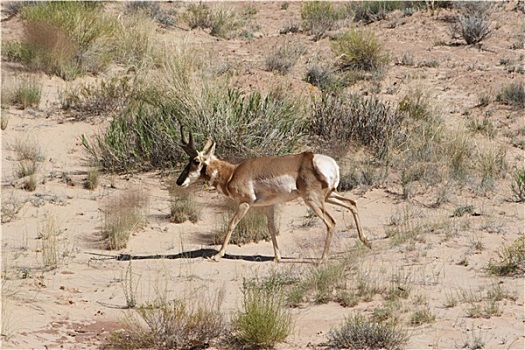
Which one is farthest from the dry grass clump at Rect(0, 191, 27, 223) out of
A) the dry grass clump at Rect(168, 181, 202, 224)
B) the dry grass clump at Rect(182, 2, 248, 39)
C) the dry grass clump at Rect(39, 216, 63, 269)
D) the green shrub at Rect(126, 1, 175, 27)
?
the dry grass clump at Rect(182, 2, 248, 39)

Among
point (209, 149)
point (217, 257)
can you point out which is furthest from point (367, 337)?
point (209, 149)

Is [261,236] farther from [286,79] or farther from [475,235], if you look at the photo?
[286,79]

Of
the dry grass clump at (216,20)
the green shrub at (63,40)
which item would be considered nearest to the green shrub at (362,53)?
the dry grass clump at (216,20)

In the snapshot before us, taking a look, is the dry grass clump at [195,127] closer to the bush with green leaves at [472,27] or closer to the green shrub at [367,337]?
the green shrub at [367,337]

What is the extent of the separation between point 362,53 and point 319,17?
5.38 metres

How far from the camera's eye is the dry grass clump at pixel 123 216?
45.6 feet

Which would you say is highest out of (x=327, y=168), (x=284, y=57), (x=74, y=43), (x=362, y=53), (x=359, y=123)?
(x=327, y=168)

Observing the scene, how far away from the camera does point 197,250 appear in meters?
13.8

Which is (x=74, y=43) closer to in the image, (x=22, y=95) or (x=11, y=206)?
(x=22, y=95)

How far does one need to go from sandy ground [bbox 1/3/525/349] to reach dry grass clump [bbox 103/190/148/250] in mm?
145

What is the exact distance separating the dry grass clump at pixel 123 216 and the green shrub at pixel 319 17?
40.1ft

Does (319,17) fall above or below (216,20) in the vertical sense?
above

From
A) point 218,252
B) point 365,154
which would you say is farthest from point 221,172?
point 365,154

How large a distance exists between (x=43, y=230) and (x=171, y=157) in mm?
3894
